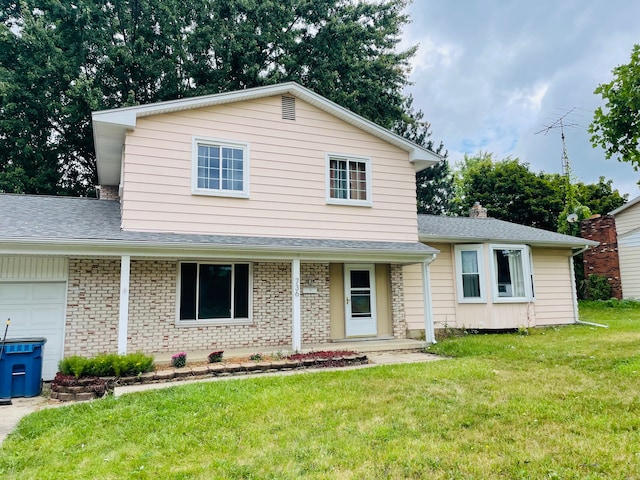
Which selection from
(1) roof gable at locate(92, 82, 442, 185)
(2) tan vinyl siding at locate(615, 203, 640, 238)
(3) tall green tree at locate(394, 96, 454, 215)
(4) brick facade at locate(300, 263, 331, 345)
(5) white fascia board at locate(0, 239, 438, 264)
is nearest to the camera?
(5) white fascia board at locate(0, 239, 438, 264)

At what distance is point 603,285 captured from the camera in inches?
747

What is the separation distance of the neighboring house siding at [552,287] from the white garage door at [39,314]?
41.9 ft

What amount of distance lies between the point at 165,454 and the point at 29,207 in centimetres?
774

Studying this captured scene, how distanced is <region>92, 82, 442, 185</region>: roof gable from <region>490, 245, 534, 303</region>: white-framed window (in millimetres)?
3446

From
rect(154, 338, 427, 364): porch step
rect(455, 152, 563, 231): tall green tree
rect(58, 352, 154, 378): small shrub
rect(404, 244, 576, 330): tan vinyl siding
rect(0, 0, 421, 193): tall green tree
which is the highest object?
rect(0, 0, 421, 193): tall green tree

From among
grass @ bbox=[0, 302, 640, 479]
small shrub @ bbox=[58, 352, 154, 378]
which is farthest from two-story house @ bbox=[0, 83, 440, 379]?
grass @ bbox=[0, 302, 640, 479]

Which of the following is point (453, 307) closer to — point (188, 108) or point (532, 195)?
→ point (188, 108)

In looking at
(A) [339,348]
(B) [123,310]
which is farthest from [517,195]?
(B) [123,310]

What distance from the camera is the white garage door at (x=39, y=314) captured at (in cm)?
830

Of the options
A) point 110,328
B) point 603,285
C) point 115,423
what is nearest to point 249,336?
point 110,328

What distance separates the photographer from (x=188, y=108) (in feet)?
32.1

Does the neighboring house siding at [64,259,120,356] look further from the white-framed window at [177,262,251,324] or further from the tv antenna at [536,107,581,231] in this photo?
the tv antenna at [536,107,581,231]

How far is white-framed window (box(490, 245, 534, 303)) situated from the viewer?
12.3m

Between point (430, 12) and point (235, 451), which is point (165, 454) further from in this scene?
point (430, 12)
